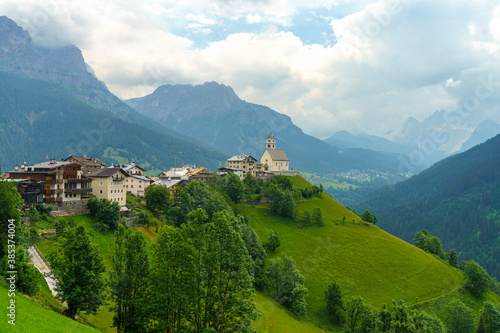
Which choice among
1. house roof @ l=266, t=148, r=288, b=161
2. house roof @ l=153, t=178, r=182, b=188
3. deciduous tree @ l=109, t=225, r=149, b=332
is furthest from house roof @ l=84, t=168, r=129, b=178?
house roof @ l=266, t=148, r=288, b=161

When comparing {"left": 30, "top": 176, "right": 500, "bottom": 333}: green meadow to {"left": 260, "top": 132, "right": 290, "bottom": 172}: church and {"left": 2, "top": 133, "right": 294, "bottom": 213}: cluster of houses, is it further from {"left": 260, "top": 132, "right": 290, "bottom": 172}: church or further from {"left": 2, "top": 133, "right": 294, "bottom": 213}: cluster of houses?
{"left": 260, "top": 132, "right": 290, "bottom": 172}: church

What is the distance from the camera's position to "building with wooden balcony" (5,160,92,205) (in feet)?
219

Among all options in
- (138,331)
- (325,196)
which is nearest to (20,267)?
(138,331)

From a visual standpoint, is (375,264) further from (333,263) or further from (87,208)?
(87,208)

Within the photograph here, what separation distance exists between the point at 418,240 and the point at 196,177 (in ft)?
332

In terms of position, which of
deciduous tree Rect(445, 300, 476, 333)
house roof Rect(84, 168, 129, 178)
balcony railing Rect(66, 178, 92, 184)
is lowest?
deciduous tree Rect(445, 300, 476, 333)

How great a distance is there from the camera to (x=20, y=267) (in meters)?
32.7

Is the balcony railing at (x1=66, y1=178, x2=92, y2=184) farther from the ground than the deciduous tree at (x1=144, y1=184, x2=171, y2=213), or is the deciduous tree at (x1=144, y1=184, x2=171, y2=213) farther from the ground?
the balcony railing at (x1=66, y1=178, x2=92, y2=184)

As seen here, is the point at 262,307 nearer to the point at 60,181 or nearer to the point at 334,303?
the point at 334,303

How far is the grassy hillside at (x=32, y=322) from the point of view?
22188mm

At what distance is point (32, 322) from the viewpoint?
78.4 feet

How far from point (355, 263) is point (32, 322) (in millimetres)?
91800

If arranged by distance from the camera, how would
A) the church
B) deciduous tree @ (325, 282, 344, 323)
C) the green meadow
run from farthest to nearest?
the church < deciduous tree @ (325, 282, 344, 323) < the green meadow

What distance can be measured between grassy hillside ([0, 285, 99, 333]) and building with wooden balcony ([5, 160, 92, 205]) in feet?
136
